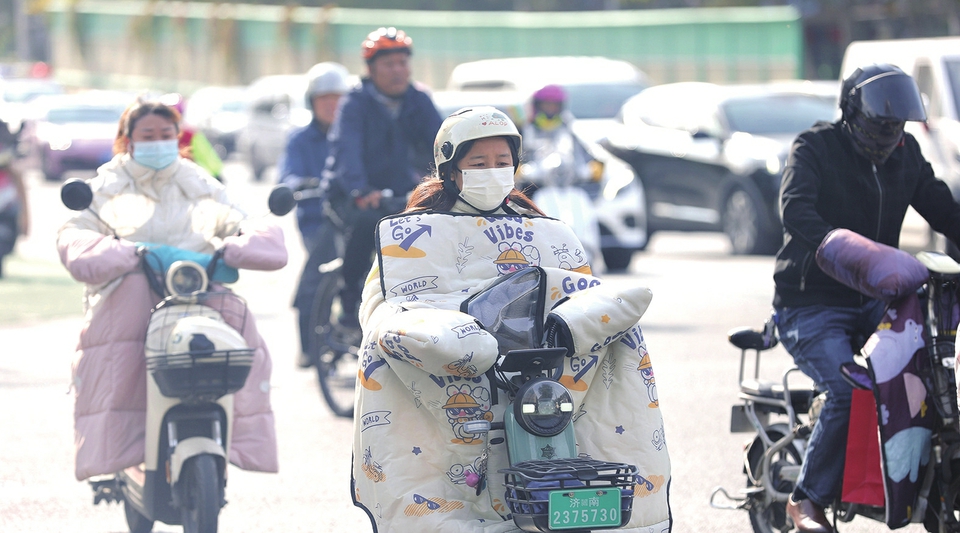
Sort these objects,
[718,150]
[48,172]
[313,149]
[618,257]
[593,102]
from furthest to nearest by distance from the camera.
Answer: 1. [48,172]
2. [593,102]
3. [718,150]
4. [618,257]
5. [313,149]

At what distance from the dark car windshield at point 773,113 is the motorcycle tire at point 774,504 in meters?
11.1

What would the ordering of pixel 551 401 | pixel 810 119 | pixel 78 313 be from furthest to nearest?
pixel 810 119
pixel 78 313
pixel 551 401

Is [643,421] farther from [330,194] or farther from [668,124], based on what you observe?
[668,124]

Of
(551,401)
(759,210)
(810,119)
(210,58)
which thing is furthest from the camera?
(210,58)

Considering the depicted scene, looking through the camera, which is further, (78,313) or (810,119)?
(810,119)

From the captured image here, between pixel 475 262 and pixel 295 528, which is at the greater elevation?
pixel 475 262

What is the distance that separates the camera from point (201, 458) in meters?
5.34

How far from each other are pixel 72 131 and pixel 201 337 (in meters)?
27.0

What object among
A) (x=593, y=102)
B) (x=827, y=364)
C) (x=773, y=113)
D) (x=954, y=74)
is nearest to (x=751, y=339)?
(x=827, y=364)

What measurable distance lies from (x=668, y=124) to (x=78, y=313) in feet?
23.7

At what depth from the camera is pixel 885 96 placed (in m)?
4.97

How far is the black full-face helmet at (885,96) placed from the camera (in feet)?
16.3

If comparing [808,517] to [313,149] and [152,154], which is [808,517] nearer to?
[152,154]

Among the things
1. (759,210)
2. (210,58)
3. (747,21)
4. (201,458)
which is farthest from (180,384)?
(210,58)
